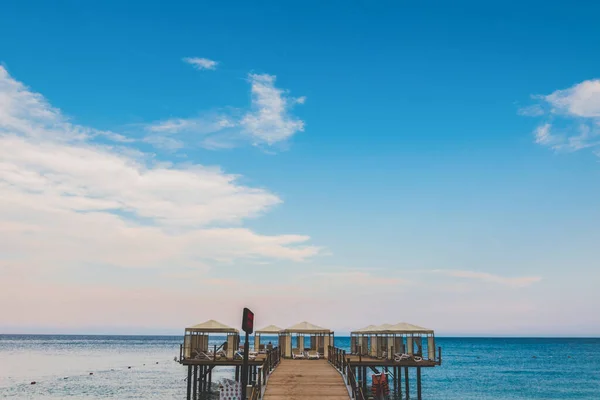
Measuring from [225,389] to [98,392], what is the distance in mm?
26572

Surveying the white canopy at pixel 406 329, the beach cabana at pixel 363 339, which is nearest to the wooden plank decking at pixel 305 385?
the white canopy at pixel 406 329

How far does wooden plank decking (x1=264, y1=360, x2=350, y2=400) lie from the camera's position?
66.8ft

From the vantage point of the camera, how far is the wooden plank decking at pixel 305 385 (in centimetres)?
2036

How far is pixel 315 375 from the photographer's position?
24.3 m

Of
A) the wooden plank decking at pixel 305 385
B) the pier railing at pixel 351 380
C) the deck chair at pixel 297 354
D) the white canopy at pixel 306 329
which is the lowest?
the deck chair at pixel 297 354

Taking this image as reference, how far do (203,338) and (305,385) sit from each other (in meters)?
15.0

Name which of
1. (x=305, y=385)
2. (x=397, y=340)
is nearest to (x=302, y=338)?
(x=397, y=340)

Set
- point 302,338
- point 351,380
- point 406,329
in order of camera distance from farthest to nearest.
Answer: point 302,338 → point 406,329 → point 351,380

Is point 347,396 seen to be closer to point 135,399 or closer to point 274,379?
point 274,379

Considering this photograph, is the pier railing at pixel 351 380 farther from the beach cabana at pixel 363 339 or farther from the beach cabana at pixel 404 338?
the beach cabana at pixel 363 339

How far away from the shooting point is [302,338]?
3894 cm

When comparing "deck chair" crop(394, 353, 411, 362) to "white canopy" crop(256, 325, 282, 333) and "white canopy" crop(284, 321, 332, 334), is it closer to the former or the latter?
"white canopy" crop(284, 321, 332, 334)

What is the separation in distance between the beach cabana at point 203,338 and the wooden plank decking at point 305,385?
29.6 feet

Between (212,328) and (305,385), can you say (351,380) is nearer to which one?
(305,385)
